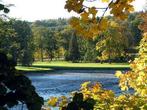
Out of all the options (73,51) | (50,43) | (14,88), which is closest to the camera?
(14,88)

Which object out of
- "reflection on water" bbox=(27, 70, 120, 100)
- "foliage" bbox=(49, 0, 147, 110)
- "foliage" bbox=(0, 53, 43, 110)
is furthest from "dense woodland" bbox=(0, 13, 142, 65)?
"foliage" bbox=(0, 53, 43, 110)

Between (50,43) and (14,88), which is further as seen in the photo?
(50,43)

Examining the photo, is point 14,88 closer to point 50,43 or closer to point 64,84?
point 64,84

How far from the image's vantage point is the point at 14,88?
3.29m

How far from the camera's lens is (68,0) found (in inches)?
99.5

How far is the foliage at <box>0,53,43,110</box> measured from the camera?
3.26 metres

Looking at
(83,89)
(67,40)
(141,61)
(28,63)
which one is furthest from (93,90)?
(67,40)

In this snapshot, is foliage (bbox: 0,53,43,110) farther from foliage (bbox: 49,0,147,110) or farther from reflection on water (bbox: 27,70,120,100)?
reflection on water (bbox: 27,70,120,100)

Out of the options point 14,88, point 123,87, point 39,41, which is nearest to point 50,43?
point 39,41

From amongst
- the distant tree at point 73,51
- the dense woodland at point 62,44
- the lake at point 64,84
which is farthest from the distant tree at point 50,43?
the lake at point 64,84

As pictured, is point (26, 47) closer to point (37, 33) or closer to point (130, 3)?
point (37, 33)

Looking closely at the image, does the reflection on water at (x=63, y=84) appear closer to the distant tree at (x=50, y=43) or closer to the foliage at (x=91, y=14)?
the foliage at (x=91, y=14)

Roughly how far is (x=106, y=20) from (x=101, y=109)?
11.1 ft

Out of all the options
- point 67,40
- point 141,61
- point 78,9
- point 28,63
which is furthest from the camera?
point 67,40
